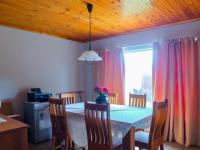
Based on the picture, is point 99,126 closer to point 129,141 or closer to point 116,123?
point 116,123

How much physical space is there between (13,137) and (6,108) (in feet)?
7.03

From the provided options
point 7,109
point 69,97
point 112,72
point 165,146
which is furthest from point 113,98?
point 7,109

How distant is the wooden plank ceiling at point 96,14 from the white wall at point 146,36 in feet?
0.59

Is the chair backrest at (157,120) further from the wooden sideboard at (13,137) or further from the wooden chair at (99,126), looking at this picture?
the wooden sideboard at (13,137)

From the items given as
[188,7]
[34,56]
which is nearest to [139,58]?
[188,7]

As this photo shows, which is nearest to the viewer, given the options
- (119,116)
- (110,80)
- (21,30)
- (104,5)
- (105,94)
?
(119,116)

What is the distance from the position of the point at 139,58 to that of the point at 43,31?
2.28 metres

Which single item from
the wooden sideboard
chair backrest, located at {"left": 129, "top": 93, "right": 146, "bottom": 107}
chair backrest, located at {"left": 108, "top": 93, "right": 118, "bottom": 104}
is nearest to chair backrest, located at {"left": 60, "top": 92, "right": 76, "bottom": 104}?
chair backrest, located at {"left": 108, "top": 93, "right": 118, "bottom": 104}

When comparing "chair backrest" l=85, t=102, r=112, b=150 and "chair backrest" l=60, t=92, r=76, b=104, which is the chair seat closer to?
"chair backrest" l=85, t=102, r=112, b=150

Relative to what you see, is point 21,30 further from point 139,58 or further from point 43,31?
point 139,58

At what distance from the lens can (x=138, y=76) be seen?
4.24 meters

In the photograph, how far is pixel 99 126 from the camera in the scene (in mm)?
2141

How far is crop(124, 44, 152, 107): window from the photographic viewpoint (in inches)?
159

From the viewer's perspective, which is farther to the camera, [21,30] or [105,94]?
[21,30]
